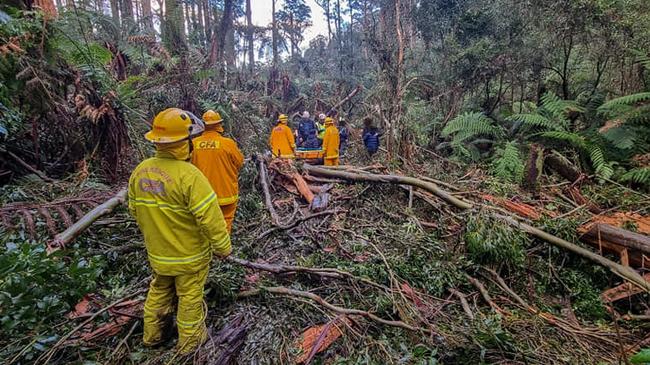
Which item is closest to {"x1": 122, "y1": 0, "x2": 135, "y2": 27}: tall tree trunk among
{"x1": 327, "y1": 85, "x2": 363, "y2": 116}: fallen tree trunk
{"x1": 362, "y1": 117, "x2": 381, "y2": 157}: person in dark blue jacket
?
{"x1": 327, "y1": 85, "x2": 363, "y2": 116}: fallen tree trunk

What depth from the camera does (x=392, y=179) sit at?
224 inches

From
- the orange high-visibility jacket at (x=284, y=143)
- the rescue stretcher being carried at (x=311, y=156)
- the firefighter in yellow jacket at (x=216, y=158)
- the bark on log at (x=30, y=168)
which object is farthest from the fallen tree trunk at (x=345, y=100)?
the bark on log at (x=30, y=168)

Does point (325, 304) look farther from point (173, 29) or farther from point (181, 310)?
point (173, 29)

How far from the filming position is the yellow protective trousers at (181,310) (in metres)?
2.60

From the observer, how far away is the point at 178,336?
2791mm

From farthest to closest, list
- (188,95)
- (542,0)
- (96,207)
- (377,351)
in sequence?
(188,95), (542,0), (96,207), (377,351)

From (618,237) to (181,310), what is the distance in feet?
15.6

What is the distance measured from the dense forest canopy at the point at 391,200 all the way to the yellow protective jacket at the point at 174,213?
0.63 m

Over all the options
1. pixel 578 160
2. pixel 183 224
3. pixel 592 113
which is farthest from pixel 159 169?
pixel 592 113

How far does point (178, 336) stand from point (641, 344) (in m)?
3.84

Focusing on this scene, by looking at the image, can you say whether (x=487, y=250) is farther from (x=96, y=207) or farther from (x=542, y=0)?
(x=542, y=0)

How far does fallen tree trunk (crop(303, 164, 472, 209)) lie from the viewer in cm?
517

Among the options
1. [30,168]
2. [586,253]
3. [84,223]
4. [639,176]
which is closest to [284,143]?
[30,168]

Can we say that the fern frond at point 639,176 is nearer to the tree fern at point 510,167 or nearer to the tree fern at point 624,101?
the tree fern at point 624,101
